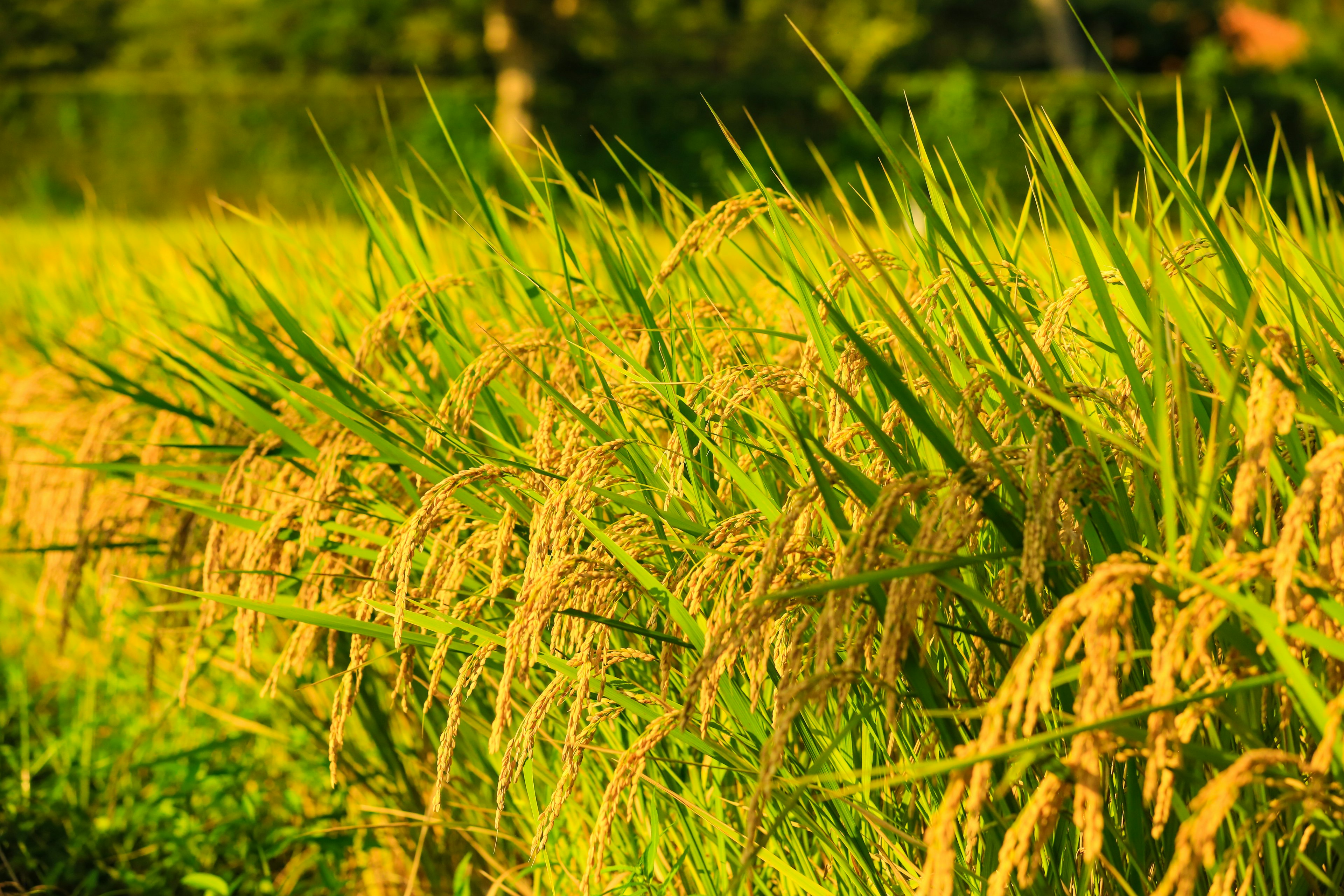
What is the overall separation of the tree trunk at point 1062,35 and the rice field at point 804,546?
25.8 m

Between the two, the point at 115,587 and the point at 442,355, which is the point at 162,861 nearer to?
the point at 115,587

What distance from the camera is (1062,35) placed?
87.2 ft

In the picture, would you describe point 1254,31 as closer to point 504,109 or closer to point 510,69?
point 510,69

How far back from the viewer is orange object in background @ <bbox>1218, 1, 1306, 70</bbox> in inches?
1249

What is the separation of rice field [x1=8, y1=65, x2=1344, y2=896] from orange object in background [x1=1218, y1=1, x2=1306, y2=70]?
112 ft

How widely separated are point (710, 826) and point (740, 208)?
87 centimetres

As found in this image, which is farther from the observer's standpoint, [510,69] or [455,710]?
[510,69]

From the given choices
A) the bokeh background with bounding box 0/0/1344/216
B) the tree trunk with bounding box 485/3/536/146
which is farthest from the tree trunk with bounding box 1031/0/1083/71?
the tree trunk with bounding box 485/3/536/146

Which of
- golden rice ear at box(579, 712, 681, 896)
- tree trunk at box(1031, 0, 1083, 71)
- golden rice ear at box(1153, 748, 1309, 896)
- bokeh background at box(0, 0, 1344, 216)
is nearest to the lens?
golden rice ear at box(1153, 748, 1309, 896)

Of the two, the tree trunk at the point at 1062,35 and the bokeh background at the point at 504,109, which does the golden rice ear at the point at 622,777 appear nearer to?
the bokeh background at the point at 504,109

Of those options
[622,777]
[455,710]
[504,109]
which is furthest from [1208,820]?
[504,109]

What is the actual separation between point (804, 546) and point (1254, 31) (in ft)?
126

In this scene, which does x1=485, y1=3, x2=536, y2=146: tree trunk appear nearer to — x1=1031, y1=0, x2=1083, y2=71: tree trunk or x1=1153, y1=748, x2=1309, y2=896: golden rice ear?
x1=1031, y1=0, x2=1083, y2=71: tree trunk

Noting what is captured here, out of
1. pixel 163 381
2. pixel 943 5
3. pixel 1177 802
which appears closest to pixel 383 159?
pixel 163 381
